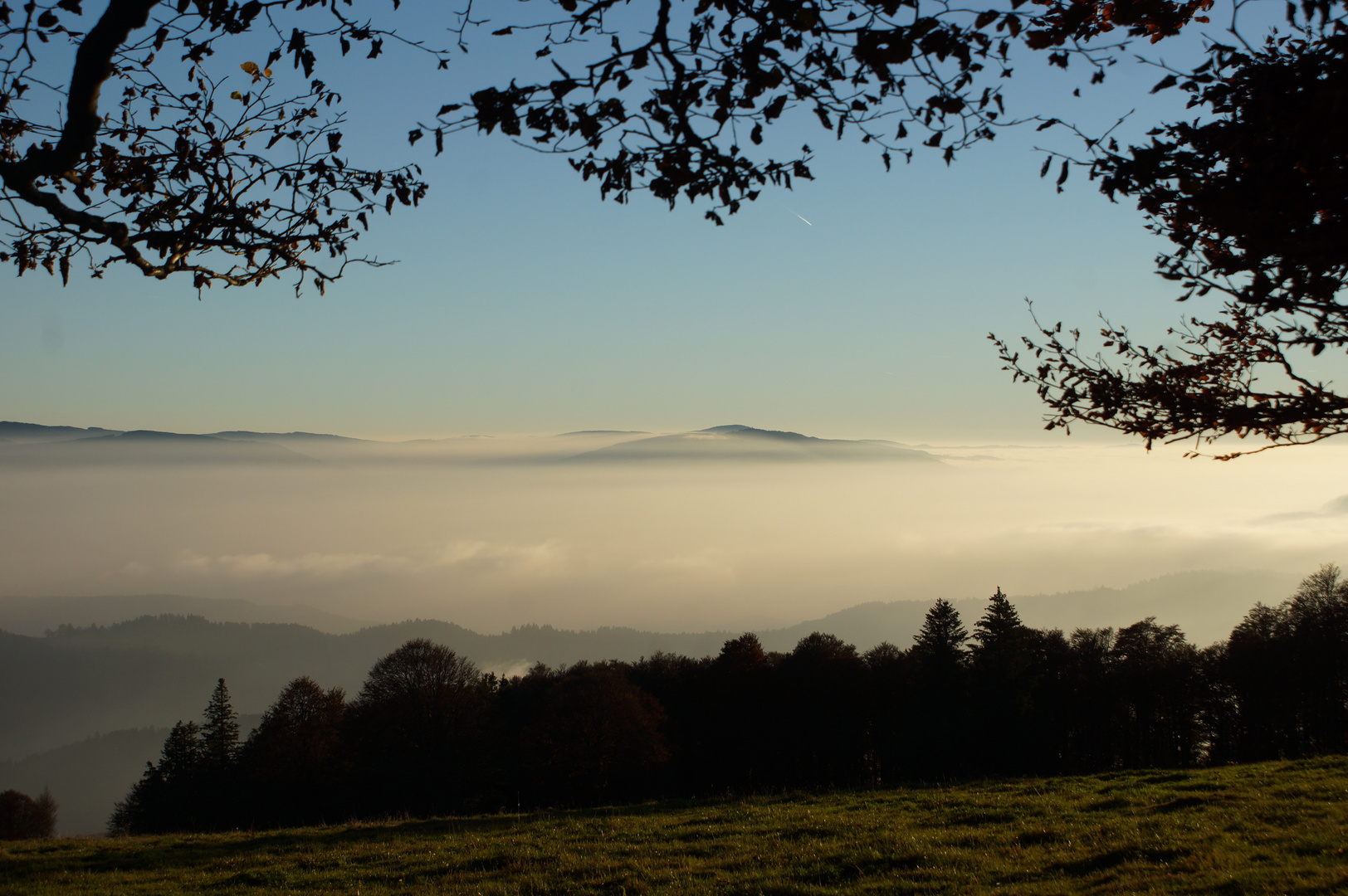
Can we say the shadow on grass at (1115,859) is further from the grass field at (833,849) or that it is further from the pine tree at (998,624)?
the pine tree at (998,624)

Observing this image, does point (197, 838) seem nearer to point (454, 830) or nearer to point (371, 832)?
point (371, 832)

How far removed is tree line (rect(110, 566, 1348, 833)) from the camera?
136ft

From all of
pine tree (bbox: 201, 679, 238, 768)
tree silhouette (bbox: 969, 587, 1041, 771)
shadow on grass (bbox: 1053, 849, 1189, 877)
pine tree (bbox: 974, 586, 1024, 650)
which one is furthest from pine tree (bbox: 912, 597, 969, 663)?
pine tree (bbox: 201, 679, 238, 768)

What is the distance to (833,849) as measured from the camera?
11.9m


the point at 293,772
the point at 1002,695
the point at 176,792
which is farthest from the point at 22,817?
the point at 1002,695

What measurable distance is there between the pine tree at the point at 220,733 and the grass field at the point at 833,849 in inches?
1392

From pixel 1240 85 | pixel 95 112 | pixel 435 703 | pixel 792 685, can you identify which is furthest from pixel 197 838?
pixel 792 685

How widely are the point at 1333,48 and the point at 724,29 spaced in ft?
14.2

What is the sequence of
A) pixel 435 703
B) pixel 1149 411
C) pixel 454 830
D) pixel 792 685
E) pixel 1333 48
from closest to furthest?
1. pixel 1333 48
2. pixel 1149 411
3. pixel 454 830
4. pixel 435 703
5. pixel 792 685

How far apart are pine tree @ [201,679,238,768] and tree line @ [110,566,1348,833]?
132 mm

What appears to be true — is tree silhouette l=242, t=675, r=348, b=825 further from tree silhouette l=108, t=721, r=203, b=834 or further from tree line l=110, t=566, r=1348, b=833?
tree silhouette l=108, t=721, r=203, b=834

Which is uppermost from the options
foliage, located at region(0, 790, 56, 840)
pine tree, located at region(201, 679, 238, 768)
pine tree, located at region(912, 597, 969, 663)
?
pine tree, located at region(912, 597, 969, 663)

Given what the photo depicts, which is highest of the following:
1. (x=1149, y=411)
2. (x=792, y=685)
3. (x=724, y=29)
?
(x=724, y=29)

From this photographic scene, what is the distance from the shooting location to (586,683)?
4816 cm
